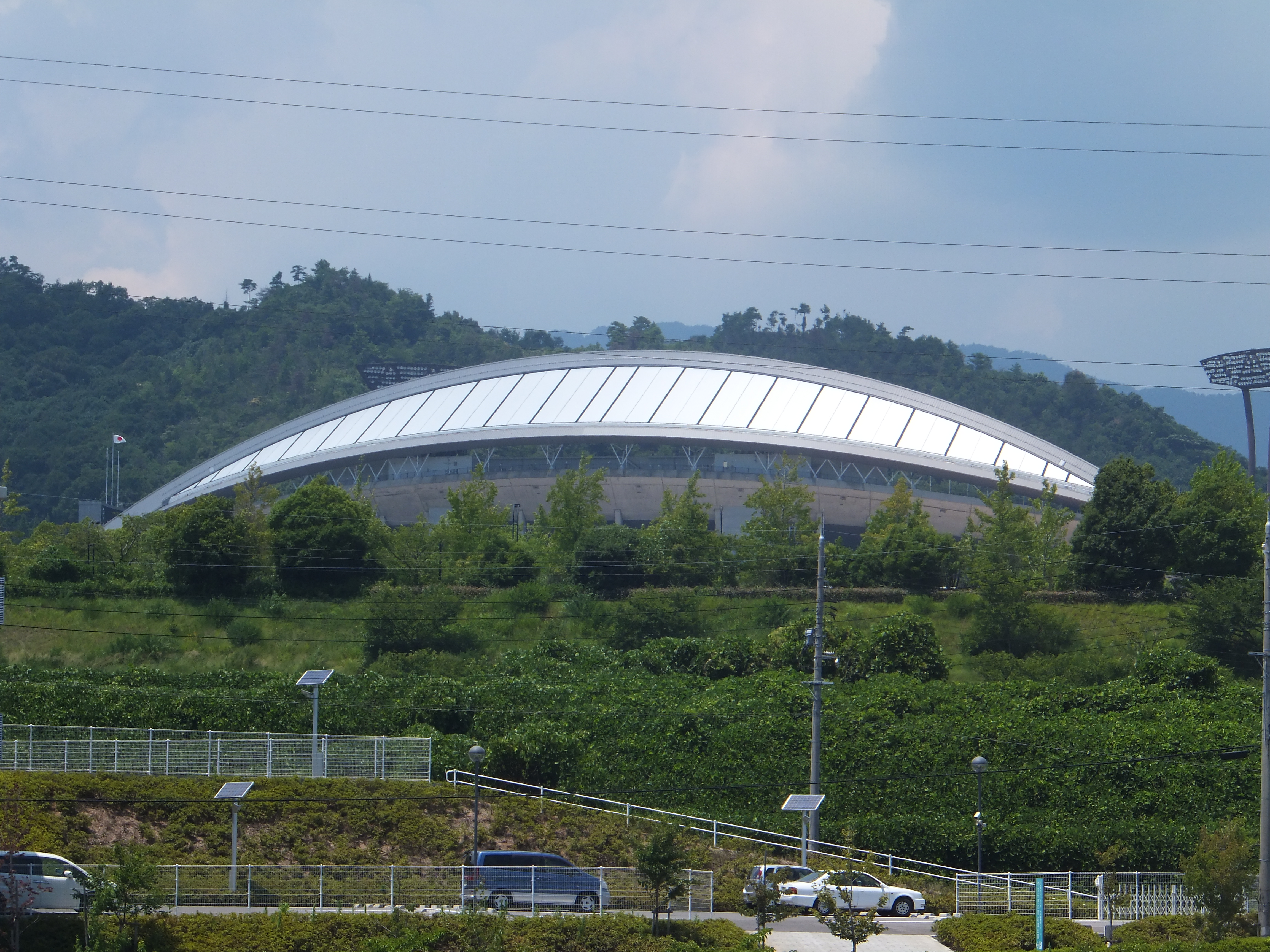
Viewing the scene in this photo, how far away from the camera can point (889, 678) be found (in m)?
41.8

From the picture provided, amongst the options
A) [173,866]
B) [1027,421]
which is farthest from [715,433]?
[1027,421]

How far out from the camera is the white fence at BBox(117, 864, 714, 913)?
78.1 feet

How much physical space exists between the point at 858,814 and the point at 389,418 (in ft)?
134

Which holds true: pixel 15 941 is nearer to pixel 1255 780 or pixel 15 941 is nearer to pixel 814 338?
pixel 1255 780

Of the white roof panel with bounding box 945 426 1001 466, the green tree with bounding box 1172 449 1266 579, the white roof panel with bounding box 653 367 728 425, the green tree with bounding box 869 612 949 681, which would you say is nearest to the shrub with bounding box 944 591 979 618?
the green tree with bounding box 869 612 949 681

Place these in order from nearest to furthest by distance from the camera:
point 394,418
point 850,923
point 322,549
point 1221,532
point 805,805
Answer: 1. point 850,923
2. point 805,805
3. point 1221,532
4. point 322,549
5. point 394,418

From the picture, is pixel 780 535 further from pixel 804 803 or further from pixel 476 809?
pixel 476 809

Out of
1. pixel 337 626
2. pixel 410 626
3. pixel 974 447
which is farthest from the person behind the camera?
pixel 974 447

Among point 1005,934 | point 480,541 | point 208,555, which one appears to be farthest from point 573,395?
point 1005,934

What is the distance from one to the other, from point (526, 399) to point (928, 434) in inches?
773

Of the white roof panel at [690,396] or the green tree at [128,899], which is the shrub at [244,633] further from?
the green tree at [128,899]

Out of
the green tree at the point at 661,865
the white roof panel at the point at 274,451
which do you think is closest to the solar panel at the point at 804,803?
the green tree at the point at 661,865

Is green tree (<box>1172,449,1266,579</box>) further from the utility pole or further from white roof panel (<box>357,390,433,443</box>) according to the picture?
white roof panel (<box>357,390,433,443</box>)

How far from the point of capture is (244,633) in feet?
157
